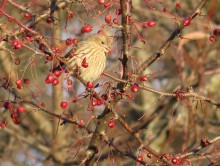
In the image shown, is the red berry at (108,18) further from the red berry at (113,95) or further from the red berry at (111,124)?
the red berry at (111,124)

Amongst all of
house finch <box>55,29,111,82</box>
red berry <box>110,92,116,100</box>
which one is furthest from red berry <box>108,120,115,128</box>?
house finch <box>55,29,111,82</box>

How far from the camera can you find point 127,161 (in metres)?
8.34

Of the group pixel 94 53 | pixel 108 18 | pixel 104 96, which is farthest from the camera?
pixel 94 53

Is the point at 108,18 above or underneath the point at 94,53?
underneath

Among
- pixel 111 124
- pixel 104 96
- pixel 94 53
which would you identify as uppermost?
pixel 94 53

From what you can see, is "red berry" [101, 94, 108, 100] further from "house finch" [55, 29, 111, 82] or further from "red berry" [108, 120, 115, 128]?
"house finch" [55, 29, 111, 82]

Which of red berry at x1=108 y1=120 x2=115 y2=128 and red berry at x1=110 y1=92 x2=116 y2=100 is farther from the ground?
red berry at x1=110 y1=92 x2=116 y2=100

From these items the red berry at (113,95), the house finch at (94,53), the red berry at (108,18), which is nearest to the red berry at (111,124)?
the red berry at (113,95)

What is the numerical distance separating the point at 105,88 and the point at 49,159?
393cm

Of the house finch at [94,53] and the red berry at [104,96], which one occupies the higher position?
the house finch at [94,53]

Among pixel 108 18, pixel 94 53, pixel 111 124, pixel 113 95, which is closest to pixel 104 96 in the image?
pixel 113 95

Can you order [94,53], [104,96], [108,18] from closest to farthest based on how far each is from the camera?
[108,18]
[104,96]
[94,53]

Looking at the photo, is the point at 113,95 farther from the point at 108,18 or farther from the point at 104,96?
the point at 108,18

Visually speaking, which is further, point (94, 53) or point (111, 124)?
point (94, 53)
